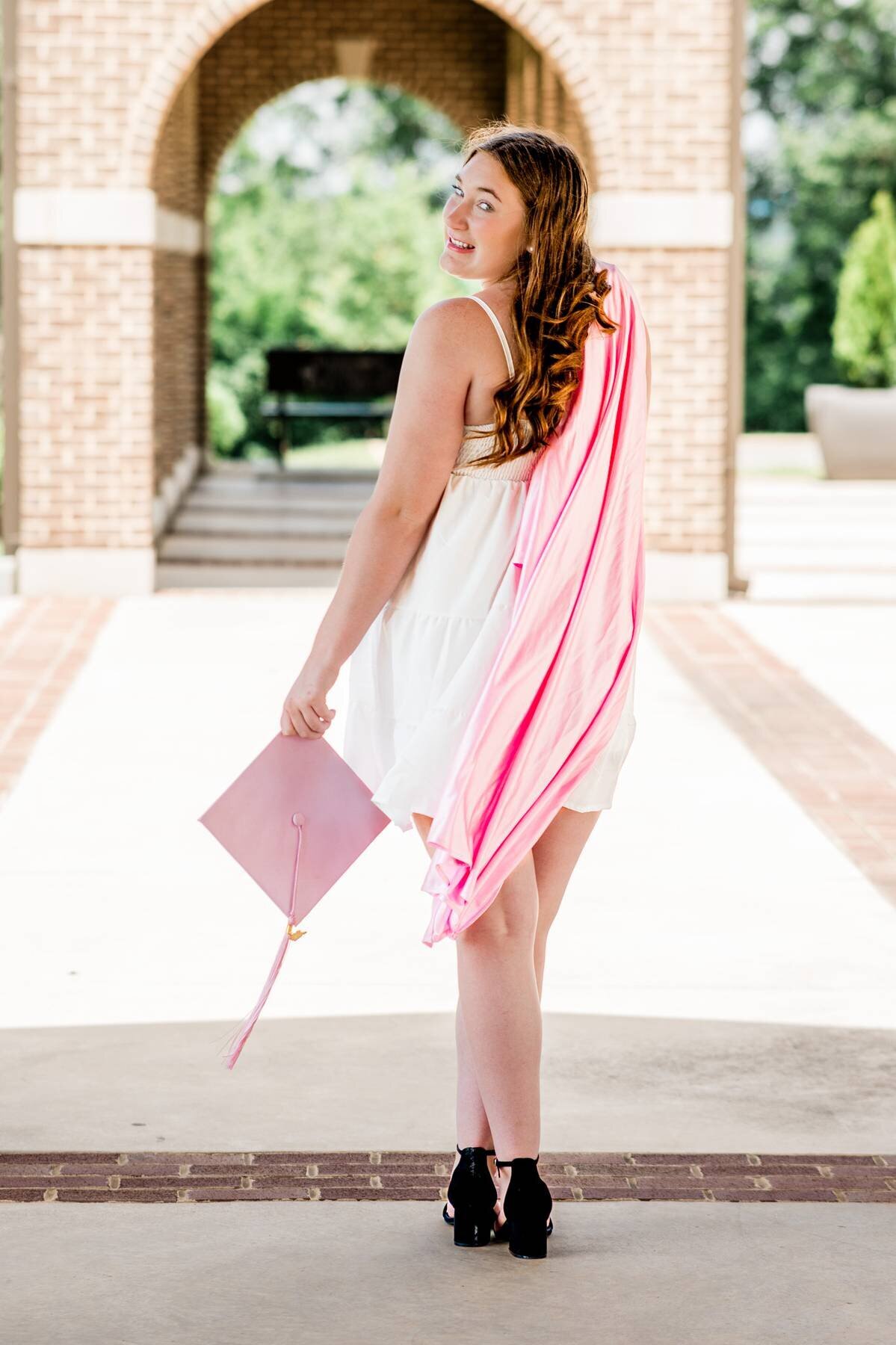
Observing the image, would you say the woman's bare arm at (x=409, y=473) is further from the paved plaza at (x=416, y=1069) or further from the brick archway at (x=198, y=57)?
the brick archway at (x=198, y=57)

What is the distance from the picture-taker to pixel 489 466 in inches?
127

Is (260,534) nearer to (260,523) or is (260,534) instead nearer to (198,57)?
(260,523)

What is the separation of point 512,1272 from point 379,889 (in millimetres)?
2686

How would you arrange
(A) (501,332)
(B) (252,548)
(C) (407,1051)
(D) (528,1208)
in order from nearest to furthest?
(A) (501,332)
(D) (528,1208)
(C) (407,1051)
(B) (252,548)

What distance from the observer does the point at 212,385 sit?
31891 millimetres

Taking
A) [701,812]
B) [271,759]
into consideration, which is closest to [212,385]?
[701,812]

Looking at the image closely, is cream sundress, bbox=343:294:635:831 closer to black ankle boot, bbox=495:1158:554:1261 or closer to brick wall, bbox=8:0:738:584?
black ankle boot, bbox=495:1158:554:1261

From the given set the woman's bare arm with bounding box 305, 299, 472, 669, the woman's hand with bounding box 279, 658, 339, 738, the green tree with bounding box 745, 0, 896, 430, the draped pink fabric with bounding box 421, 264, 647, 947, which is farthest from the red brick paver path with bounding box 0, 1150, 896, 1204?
the green tree with bounding box 745, 0, 896, 430

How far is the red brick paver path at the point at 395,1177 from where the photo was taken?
3594 mm

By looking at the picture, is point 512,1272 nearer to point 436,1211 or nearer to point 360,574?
point 436,1211

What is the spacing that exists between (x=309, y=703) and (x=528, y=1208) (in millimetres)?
870

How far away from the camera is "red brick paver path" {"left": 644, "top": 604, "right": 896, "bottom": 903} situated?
6.55m

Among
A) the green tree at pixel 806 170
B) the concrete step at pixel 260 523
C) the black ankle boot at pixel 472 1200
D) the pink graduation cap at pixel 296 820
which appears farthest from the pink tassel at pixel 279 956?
the green tree at pixel 806 170

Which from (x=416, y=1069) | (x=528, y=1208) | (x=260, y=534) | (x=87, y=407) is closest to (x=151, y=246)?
(x=87, y=407)
